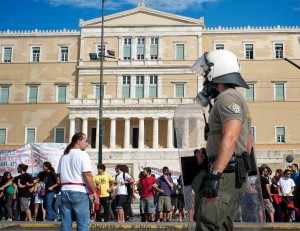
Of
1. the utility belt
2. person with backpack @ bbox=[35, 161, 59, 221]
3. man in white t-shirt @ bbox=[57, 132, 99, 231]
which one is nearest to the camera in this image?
the utility belt

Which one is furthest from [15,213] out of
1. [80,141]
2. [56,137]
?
[56,137]

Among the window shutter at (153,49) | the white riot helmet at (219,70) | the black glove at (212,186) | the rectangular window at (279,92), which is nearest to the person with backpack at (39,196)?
the white riot helmet at (219,70)

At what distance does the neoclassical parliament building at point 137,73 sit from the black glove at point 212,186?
149 ft

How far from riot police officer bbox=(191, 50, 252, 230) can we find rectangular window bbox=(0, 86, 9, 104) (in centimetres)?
5091

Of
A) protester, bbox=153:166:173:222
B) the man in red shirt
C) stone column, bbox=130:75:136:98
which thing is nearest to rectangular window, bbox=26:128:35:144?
stone column, bbox=130:75:136:98

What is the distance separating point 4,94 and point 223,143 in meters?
51.8

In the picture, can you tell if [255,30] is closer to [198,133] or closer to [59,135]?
[59,135]

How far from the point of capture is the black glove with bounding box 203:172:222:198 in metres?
3.79

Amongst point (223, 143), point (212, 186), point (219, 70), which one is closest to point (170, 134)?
point (219, 70)

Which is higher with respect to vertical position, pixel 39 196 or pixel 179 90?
pixel 179 90

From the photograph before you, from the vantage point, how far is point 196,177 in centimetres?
425

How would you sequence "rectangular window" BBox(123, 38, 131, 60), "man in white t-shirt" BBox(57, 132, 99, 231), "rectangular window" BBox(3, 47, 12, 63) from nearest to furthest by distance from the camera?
"man in white t-shirt" BBox(57, 132, 99, 231), "rectangular window" BBox(123, 38, 131, 60), "rectangular window" BBox(3, 47, 12, 63)

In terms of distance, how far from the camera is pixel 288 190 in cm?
1477

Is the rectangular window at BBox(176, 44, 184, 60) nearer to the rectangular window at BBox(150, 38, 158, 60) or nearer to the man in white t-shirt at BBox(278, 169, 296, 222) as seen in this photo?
the rectangular window at BBox(150, 38, 158, 60)
